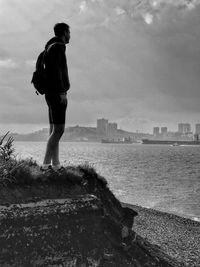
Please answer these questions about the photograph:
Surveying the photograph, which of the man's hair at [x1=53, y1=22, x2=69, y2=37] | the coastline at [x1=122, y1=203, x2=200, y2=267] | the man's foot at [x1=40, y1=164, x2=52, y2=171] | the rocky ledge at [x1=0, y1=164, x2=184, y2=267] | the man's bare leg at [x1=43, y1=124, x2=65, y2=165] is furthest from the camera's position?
the coastline at [x1=122, y1=203, x2=200, y2=267]

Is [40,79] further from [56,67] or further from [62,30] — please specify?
[62,30]

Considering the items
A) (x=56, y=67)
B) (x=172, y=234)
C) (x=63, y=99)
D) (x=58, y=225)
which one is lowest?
(x=172, y=234)

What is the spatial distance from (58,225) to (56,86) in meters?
3.10

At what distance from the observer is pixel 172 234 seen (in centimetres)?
1998

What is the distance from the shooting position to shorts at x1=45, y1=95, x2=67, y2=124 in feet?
29.0

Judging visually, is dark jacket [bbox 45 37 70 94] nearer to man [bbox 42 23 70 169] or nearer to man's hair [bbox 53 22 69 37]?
man [bbox 42 23 70 169]

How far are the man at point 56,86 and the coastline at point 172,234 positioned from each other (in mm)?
7022

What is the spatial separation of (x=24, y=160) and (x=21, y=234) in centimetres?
207

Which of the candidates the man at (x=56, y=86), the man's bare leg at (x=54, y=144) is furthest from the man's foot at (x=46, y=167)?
the man's bare leg at (x=54, y=144)

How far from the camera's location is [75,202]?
7.79 meters

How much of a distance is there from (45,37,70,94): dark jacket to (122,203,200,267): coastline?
7944mm

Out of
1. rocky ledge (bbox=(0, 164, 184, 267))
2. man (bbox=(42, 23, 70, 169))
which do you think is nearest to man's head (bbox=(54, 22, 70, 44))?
man (bbox=(42, 23, 70, 169))

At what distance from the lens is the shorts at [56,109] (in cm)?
884

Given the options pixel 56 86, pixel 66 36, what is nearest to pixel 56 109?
pixel 56 86
